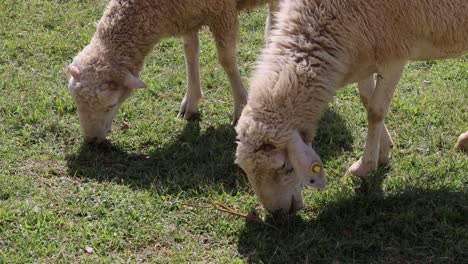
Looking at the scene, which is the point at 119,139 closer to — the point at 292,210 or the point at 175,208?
the point at 175,208

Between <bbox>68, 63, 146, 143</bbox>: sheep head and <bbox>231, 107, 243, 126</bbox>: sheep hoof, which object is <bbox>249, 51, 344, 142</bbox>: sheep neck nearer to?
<bbox>68, 63, 146, 143</bbox>: sheep head

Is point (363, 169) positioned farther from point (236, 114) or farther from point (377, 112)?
point (236, 114)

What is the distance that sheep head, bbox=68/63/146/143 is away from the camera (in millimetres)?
6316

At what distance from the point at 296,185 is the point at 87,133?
7.28 feet

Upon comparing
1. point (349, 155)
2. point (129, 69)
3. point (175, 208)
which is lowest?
point (349, 155)

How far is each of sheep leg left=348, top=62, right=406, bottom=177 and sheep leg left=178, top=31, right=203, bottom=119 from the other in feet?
6.09

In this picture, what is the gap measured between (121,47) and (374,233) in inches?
107

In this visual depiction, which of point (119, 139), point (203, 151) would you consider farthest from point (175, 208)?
point (119, 139)

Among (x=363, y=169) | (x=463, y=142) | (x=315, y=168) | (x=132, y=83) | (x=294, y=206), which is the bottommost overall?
(x=463, y=142)

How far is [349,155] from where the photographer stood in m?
6.41

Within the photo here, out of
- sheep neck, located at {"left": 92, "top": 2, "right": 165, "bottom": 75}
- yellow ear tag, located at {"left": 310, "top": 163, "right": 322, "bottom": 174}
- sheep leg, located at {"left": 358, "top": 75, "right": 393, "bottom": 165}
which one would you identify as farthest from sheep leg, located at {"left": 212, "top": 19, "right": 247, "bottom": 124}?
yellow ear tag, located at {"left": 310, "top": 163, "right": 322, "bottom": 174}

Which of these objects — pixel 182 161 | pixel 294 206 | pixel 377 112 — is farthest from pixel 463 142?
pixel 182 161

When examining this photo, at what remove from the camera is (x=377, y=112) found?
5.77 meters

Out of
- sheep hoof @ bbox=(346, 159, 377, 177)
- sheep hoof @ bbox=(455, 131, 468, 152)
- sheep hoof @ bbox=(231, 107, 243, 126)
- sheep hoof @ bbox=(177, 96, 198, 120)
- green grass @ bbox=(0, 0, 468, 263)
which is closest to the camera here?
green grass @ bbox=(0, 0, 468, 263)
